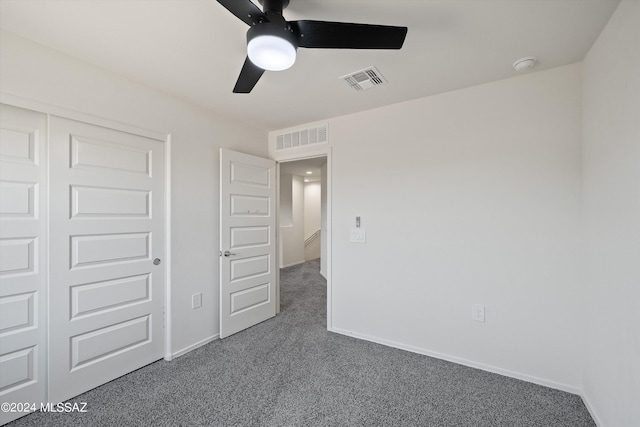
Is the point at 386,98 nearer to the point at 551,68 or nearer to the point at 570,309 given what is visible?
the point at 551,68

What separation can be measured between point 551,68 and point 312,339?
3.14 m

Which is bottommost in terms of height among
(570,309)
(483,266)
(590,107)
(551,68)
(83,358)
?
(83,358)

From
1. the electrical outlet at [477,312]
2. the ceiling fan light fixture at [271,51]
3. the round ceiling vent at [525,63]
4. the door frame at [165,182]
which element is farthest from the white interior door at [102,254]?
the round ceiling vent at [525,63]

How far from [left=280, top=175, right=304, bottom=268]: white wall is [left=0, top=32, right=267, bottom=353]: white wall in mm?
3473

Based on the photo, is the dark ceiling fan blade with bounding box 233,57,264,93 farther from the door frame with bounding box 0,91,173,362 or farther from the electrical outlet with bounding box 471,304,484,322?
the electrical outlet with bounding box 471,304,484,322

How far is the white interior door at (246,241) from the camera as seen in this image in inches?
112

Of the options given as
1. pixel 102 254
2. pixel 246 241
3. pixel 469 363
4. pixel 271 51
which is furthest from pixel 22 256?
pixel 469 363

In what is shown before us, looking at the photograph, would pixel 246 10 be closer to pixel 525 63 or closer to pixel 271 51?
pixel 271 51

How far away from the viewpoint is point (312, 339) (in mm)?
2818

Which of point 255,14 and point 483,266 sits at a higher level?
point 255,14

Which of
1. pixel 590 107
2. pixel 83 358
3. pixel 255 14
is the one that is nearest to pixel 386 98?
pixel 590 107

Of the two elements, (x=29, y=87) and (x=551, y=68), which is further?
(x=551, y=68)

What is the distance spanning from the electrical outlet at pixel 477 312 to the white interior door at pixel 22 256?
127 inches

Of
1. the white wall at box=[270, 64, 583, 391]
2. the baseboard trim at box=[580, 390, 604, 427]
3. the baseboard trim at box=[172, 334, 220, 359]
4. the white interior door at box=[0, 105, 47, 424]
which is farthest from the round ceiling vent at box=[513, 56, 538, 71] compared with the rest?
the baseboard trim at box=[172, 334, 220, 359]
